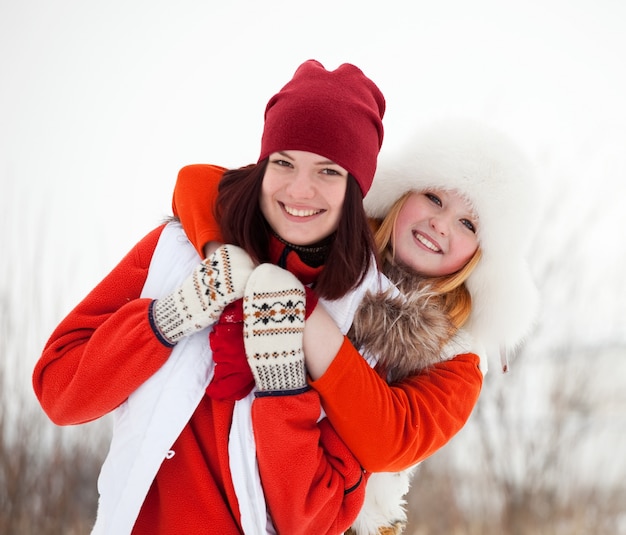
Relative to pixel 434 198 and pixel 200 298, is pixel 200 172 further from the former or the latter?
pixel 434 198

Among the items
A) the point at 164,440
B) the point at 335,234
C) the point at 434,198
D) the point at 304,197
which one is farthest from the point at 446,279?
the point at 164,440

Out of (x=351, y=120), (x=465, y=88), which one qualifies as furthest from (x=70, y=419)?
(x=465, y=88)

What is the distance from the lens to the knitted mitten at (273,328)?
1197mm

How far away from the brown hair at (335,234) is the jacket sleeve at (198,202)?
0.04m

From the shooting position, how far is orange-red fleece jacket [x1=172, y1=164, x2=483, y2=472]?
4.16ft

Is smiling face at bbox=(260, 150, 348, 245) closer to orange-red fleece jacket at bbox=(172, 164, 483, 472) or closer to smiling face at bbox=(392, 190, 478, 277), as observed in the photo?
orange-red fleece jacket at bbox=(172, 164, 483, 472)

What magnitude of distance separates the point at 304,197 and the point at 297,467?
0.50 m

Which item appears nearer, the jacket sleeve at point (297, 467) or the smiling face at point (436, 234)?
the jacket sleeve at point (297, 467)

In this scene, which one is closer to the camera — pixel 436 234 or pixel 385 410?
pixel 385 410

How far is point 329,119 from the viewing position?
1.26m

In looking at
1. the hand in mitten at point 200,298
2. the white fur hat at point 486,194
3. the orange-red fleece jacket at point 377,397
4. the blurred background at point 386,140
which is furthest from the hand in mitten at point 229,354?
A: the blurred background at point 386,140

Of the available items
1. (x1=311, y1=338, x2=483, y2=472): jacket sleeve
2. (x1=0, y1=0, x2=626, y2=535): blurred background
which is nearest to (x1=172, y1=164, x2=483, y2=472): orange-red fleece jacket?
(x1=311, y1=338, x2=483, y2=472): jacket sleeve

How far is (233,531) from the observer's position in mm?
1276

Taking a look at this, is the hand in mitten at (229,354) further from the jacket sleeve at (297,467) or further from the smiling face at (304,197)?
the smiling face at (304,197)
